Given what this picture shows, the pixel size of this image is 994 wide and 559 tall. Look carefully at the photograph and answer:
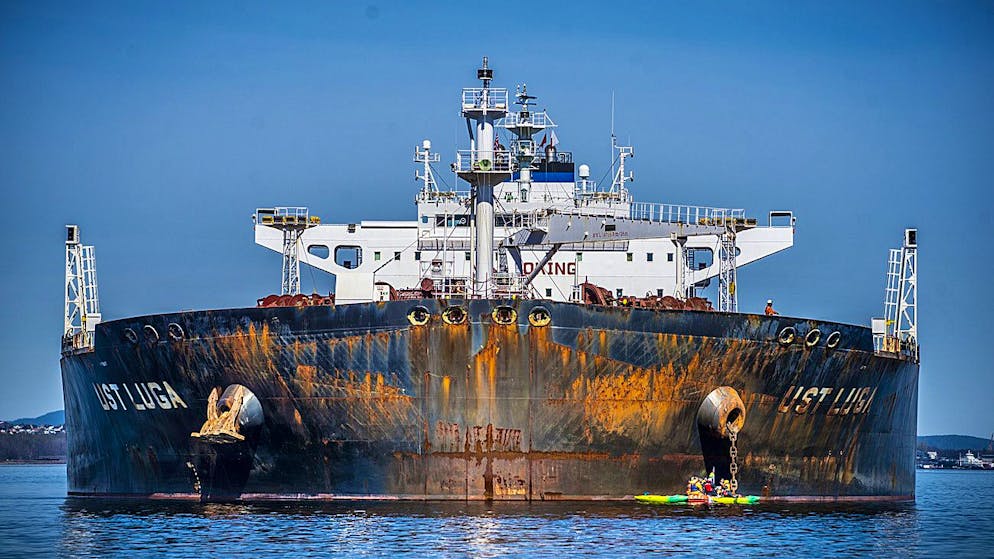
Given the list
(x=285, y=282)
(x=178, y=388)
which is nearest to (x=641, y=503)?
(x=178, y=388)

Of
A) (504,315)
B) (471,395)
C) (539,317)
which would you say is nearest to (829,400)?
(539,317)

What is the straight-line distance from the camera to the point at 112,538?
118 feet

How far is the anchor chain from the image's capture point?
134 feet

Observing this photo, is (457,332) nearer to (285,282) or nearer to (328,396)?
(328,396)

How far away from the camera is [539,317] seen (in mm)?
39375

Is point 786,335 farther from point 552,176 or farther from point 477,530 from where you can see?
point 552,176

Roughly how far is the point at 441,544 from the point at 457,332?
740cm

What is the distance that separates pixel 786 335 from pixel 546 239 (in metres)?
9.31

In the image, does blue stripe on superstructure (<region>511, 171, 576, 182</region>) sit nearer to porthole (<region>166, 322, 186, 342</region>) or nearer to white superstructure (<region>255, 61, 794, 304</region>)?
white superstructure (<region>255, 61, 794, 304</region>)

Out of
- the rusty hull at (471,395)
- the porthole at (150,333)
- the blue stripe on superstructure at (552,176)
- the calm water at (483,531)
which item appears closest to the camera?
the calm water at (483,531)

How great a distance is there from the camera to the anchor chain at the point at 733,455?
40.8 meters

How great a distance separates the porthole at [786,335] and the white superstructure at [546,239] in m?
7.31

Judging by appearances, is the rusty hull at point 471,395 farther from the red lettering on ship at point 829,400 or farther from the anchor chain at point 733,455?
the anchor chain at point 733,455

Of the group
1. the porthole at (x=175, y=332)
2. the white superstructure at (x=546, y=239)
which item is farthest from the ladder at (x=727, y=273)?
the porthole at (x=175, y=332)
